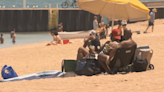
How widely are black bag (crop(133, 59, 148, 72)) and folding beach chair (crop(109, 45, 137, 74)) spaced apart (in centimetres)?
11

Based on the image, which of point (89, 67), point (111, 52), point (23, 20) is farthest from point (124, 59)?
point (23, 20)

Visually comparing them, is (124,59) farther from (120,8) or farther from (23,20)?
(23,20)

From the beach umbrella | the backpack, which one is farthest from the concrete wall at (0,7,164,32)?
the backpack

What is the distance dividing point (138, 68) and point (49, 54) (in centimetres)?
591

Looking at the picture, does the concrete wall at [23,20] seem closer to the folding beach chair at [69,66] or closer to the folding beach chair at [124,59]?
the folding beach chair at [69,66]

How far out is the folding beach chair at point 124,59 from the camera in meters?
6.71

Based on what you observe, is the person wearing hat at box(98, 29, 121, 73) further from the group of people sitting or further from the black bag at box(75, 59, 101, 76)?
the black bag at box(75, 59, 101, 76)

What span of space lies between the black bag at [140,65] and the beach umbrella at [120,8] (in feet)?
10.3

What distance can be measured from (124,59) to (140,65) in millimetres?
430

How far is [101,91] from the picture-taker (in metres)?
5.44

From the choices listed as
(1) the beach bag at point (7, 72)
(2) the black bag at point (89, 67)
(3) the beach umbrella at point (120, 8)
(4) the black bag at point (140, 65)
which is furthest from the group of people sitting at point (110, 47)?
(3) the beach umbrella at point (120, 8)

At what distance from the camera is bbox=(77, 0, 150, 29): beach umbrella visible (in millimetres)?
9836

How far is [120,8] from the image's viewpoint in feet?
35.5

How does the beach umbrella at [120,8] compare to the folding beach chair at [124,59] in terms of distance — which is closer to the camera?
the folding beach chair at [124,59]
